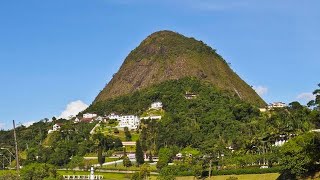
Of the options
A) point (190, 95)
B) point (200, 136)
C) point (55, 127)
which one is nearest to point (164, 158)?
point (200, 136)

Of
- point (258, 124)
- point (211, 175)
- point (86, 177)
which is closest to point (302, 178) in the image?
point (211, 175)

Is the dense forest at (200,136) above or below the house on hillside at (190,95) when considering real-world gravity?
below

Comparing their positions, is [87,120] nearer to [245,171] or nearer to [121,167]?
[121,167]

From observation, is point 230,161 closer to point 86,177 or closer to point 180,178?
point 180,178

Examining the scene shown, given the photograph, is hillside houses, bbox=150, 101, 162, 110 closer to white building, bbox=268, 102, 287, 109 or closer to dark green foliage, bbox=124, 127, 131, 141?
dark green foliage, bbox=124, 127, 131, 141

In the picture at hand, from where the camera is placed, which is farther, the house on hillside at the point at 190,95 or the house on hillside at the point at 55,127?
the house on hillside at the point at 190,95

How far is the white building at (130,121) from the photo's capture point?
153m

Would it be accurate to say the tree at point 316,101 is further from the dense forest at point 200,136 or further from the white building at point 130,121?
the white building at point 130,121

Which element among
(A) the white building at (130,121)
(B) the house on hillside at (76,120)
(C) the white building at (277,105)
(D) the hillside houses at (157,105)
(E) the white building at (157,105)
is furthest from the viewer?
(B) the house on hillside at (76,120)

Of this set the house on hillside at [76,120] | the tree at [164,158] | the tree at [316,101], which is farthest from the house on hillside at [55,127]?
the tree at [316,101]

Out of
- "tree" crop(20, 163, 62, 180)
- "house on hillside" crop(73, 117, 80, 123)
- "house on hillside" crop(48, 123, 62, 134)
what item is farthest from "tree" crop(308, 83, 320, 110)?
"house on hillside" crop(73, 117, 80, 123)

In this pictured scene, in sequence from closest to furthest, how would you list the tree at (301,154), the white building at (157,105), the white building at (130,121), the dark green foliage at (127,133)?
1. the tree at (301,154)
2. the dark green foliage at (127,133)
3. the white building at (130,121)
4. the white building at (157,105)

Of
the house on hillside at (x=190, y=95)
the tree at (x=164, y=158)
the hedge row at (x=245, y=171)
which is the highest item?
the house on hillside at (x=190, y=95)

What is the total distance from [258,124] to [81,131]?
177ft
